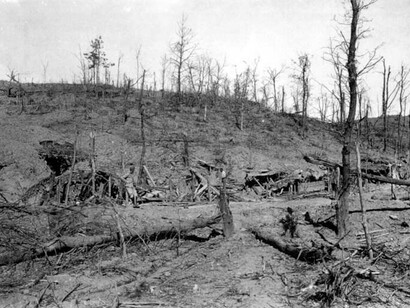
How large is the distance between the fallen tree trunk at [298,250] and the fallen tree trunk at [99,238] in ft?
4.61

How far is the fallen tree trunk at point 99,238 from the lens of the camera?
783 centimetres

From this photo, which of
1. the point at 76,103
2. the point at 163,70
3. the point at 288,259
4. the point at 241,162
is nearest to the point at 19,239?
the point at 288,259

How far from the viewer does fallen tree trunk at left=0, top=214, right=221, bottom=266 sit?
7.83 m

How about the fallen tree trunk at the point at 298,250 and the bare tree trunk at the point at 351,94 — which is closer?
the fallen tree trunk at the point at 298,250

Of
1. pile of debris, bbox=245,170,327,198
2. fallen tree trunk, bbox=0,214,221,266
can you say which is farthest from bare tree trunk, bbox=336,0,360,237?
pile of debris, bbox=245,170,327,198

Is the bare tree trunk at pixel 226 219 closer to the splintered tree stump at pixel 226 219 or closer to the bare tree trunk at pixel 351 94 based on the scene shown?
the splintered tree stump at pixel 226 219

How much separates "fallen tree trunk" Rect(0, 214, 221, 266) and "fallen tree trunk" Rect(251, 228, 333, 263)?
141 centimetres

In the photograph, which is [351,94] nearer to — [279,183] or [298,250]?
[298,250]

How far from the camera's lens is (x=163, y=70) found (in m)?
52.5

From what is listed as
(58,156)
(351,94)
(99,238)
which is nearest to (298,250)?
(351,94)

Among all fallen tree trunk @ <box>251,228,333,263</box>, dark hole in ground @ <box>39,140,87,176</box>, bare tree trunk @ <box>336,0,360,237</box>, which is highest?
bare tree trunk @ <box>336,0,360,237</box>

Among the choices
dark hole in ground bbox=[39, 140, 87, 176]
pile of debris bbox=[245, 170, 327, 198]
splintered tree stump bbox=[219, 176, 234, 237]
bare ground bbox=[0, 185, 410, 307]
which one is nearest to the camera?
bare ground bbox=[0, 185, 410, 307]

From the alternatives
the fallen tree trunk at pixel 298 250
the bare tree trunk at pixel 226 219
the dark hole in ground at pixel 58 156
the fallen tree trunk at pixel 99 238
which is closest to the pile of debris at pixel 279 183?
the bare tree trunk at pixel 226 219

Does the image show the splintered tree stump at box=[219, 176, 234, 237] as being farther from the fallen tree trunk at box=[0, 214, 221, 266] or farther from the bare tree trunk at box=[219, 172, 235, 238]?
the fallen tree trunk at box=[0, 214, 221, 266]
